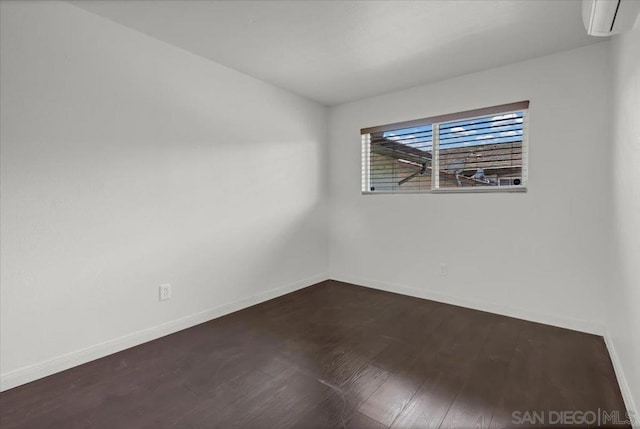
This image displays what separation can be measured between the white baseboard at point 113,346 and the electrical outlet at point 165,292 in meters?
0.22

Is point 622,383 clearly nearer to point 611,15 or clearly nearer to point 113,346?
point 611,15

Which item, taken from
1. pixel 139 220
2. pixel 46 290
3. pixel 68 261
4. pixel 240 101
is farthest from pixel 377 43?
pixel 46 290

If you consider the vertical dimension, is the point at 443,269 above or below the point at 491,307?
above

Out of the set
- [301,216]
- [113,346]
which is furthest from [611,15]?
[113,346]

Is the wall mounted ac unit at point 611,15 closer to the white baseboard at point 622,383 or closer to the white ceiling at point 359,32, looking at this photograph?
the white ceiling at point 359,32

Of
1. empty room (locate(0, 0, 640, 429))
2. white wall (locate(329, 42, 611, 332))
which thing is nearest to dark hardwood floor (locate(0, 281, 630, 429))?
empty room (locate(0, 0, 640, 429))

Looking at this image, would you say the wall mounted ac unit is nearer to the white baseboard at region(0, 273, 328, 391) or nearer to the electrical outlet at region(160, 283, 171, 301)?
the electrical outlet at region(160, 283, 171, 301)

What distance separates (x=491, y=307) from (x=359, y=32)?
9.07 ft

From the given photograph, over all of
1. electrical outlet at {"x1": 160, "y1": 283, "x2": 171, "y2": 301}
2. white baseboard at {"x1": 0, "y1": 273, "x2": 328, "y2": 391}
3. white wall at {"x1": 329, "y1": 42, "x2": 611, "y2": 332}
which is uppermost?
white wall at {"x1": 329, "y1": 42, "x2": 611, "y2": 332}

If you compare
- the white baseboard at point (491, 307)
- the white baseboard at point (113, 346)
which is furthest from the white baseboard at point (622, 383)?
the white baseboard at point (113, 346)

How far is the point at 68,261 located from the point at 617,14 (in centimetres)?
316

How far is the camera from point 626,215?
1704mm

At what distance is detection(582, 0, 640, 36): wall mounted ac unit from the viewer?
1.16m

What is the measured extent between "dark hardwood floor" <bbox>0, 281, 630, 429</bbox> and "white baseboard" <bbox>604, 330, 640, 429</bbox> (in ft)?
0.15
